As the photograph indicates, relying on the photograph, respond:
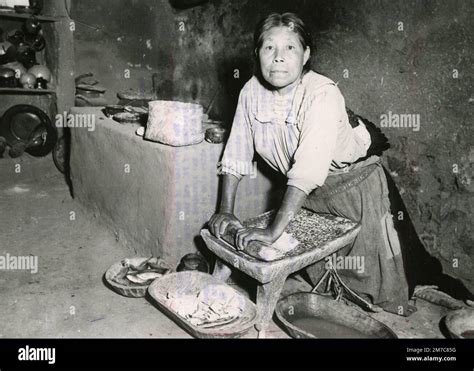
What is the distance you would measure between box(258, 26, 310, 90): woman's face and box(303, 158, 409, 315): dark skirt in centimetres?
79

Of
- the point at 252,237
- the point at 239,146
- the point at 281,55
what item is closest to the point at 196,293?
the point at 252,237

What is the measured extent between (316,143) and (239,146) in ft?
2.17

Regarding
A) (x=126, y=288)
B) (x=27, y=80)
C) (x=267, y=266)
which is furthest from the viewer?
(x=27, y=80)

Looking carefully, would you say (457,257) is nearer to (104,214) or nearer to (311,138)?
(311,138)

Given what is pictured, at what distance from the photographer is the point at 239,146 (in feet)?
9.29

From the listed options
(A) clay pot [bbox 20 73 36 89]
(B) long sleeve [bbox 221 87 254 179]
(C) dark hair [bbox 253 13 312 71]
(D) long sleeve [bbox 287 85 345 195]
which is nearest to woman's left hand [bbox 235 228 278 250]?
(D) long sleeve [bbox 287 85 345 195]

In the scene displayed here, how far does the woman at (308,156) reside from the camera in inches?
92.5

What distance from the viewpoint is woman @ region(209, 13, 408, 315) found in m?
2.35

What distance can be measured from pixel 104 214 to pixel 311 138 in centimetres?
242

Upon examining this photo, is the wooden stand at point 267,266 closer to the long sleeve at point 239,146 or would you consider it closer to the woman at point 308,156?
the woman at point 308,156

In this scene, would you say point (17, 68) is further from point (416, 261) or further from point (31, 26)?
point (416, 261)

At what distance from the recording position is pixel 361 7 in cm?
343

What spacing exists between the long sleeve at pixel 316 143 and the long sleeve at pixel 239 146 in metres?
0.53
